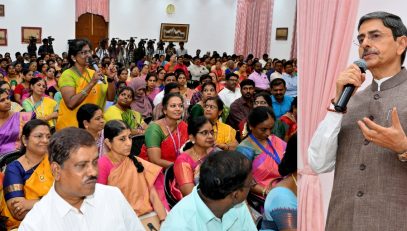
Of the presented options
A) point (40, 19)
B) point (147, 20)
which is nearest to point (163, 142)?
point (40, 19)

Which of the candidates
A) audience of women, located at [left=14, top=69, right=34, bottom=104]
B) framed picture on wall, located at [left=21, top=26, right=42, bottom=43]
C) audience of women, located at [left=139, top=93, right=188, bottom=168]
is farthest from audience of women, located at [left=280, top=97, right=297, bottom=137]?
framed picture on wall, located at [left=21, top=26, right=42, bottom=43]

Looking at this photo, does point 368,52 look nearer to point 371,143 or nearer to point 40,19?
point 371,143

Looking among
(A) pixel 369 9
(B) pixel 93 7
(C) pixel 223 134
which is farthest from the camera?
(B) pixel 93 7

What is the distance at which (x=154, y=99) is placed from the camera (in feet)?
19.0

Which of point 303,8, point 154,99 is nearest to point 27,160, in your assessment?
point 303,8

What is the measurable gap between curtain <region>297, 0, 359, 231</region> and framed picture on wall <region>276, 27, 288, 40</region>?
12.4 meters

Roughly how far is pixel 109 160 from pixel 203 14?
14.5m

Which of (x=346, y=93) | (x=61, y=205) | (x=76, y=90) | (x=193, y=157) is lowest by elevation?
(x=193, y=157)

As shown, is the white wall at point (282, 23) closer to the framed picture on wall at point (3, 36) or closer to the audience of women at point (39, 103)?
the framed picture on wall at point (3, 36)

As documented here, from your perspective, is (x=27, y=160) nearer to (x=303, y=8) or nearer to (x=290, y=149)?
(x=290, y=149)

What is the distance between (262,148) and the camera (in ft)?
10.3

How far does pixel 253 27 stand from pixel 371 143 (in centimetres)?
1466

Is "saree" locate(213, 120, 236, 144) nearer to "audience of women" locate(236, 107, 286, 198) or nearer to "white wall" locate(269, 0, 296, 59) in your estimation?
"audience of women" locate(236, 107, 286, 198)

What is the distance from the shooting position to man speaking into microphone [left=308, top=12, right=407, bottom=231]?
1435 mm
